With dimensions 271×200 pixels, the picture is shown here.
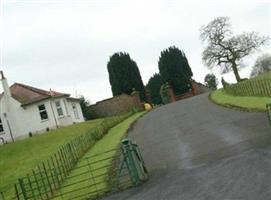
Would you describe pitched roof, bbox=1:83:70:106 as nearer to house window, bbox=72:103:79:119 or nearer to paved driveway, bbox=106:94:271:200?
house window, bbox=72:103:79:119

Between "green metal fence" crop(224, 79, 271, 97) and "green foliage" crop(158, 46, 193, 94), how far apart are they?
2594 centimetres

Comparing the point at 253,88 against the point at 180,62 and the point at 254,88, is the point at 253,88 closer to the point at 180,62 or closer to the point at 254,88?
the point at 254,88

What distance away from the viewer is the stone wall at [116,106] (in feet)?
221

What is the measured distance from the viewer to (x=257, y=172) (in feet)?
51.0

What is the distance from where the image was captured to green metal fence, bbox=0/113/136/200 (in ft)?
71.5

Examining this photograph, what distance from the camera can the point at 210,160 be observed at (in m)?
19.8

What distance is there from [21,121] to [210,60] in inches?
1401

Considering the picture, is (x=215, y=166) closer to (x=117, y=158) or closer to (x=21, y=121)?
(x=117, y=158)

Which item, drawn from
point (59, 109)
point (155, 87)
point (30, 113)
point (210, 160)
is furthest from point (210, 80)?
point (210, 160)

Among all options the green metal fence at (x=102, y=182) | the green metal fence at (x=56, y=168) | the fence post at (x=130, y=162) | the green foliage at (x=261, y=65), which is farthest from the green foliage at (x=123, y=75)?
the fence post at (x=130, y=162)

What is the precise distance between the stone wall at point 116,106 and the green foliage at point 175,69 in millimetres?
14140

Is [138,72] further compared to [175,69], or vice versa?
[175,69]

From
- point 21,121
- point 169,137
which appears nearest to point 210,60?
point 21,121

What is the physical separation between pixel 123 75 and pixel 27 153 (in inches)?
1623
